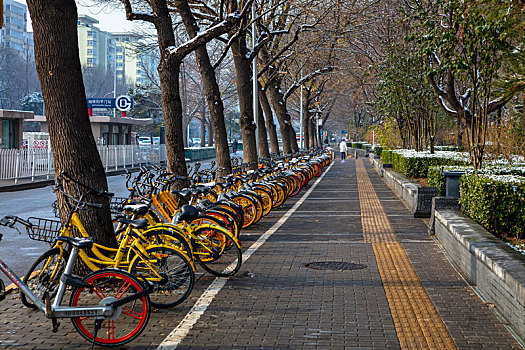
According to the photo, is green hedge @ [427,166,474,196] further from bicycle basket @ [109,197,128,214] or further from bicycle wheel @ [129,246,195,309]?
bicycle wheel @ [129,246,195,309]

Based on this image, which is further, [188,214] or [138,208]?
[188,214]

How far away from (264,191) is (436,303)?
7.95 metres

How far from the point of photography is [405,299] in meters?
7.59

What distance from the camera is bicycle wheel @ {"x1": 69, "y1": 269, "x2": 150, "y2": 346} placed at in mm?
5906

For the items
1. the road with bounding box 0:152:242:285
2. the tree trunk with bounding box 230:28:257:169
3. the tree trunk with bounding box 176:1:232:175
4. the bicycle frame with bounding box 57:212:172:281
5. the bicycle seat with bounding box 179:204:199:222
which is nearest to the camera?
the bicycle frame with bounding box 57:212:172:281

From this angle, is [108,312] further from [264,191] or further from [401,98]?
[401,98]

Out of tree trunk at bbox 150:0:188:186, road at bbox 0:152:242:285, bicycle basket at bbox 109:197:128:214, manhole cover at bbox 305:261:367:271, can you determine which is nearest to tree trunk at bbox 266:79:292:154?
road at bbox 0:152:242:285

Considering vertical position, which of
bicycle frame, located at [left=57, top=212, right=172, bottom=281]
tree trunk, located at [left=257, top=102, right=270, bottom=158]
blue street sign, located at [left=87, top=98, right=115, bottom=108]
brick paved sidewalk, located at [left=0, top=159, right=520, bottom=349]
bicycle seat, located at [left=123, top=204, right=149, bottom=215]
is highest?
blue street sign, located at [left=87, top=98, right=115, bottom=108]

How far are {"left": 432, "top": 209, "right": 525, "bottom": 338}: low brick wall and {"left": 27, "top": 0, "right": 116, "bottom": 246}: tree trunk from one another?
4187 millimetres

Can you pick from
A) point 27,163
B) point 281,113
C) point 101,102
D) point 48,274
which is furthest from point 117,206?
point 101,102

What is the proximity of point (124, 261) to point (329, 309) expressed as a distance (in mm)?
2088

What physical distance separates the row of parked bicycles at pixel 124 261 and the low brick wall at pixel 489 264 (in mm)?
2785

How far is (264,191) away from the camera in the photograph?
15.1m

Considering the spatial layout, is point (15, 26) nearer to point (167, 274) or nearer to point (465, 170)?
point (465, 170)
